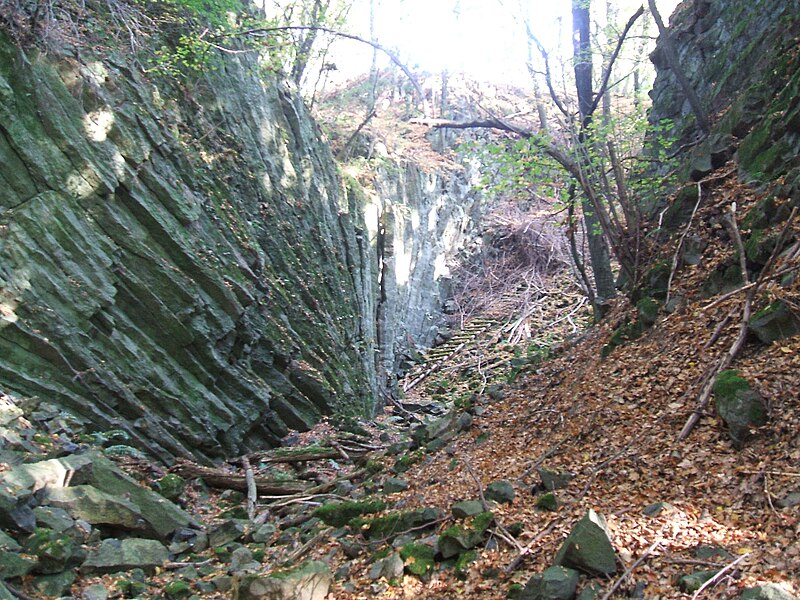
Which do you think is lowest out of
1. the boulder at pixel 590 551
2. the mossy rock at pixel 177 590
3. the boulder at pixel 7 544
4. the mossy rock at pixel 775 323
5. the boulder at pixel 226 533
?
the boulder at pixel 590 551

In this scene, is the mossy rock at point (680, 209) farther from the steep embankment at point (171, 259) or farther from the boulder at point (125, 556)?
the boulder at point (125, 556)

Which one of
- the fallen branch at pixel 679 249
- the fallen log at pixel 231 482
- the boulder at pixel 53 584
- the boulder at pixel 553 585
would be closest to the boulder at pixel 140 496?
the boulder at pixel 53 584

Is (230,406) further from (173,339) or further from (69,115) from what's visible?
(69,115)

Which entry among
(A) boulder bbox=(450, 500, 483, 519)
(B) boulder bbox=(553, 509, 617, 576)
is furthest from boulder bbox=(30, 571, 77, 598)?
(B) boulder bbox=(553, 509, 617, 576)

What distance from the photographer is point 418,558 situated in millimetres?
5863

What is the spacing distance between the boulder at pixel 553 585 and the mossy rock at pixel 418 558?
1.27m

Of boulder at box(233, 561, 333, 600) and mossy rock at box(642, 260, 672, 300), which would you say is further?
mossy rock at box(642, 260, 672, 300)

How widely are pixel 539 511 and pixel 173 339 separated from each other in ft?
24.6

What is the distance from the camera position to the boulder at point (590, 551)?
4.60 metres

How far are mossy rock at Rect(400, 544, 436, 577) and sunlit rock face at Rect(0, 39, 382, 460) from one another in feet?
18.3

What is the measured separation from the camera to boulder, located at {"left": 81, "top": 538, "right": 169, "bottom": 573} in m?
6.24

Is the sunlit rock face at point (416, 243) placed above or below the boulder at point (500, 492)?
above

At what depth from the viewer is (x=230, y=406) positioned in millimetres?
11828

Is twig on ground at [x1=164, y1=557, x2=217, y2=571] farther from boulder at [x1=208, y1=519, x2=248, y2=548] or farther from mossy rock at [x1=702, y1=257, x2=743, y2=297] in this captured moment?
mossy rock at [x1=702, y1=257, x2=743, y2=297]
